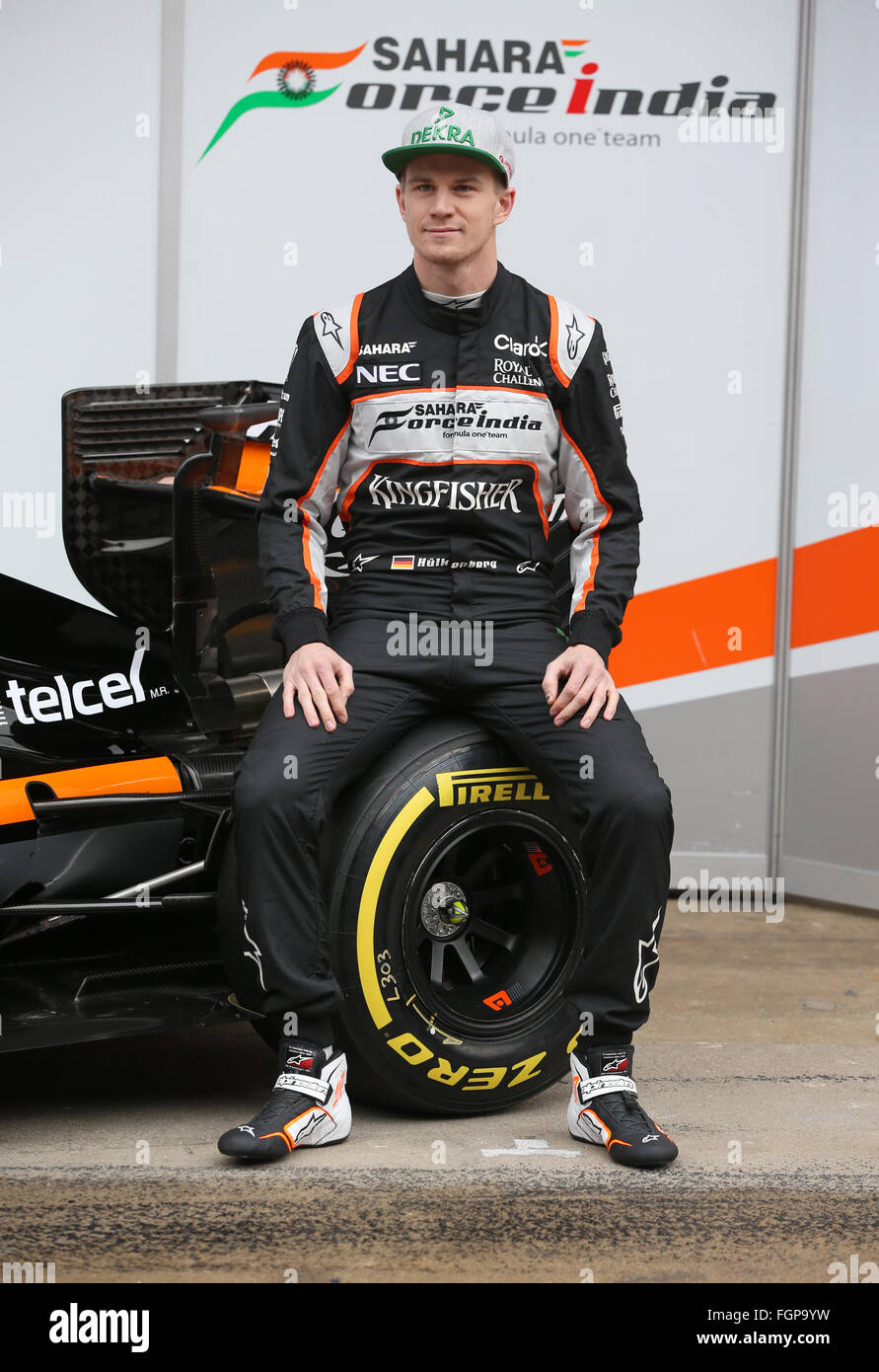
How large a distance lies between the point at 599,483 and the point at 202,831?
1.00 m

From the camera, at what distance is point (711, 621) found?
4812 mm

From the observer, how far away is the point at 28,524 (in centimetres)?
471

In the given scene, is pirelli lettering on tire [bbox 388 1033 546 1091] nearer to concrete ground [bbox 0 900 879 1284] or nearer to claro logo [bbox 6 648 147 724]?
concrete ground [bbox 0 900 879 1284]

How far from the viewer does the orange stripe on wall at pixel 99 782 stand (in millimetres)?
2410

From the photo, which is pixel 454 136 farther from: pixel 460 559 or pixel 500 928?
pixel 500 928

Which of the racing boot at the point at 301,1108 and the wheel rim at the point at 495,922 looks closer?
the racing boot at the point at 301,1108

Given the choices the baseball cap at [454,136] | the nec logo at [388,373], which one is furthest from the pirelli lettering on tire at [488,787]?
the baseball cap at [454,136]

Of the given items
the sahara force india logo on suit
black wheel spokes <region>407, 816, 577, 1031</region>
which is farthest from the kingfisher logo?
black wheel spokes <region>407, 816, 577, 1031</region>

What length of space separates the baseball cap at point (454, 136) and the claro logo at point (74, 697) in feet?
3.52

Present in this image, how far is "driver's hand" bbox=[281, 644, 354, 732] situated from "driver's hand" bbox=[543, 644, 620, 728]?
36cm

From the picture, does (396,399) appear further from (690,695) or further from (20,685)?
(690,695)

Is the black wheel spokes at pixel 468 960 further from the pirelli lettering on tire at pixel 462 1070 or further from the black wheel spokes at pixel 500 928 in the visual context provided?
the pirelli lettering on tire at pixel 462 1070

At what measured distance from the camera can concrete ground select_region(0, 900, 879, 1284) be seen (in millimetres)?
2027

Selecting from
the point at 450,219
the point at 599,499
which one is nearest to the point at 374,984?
the point at 599,499
